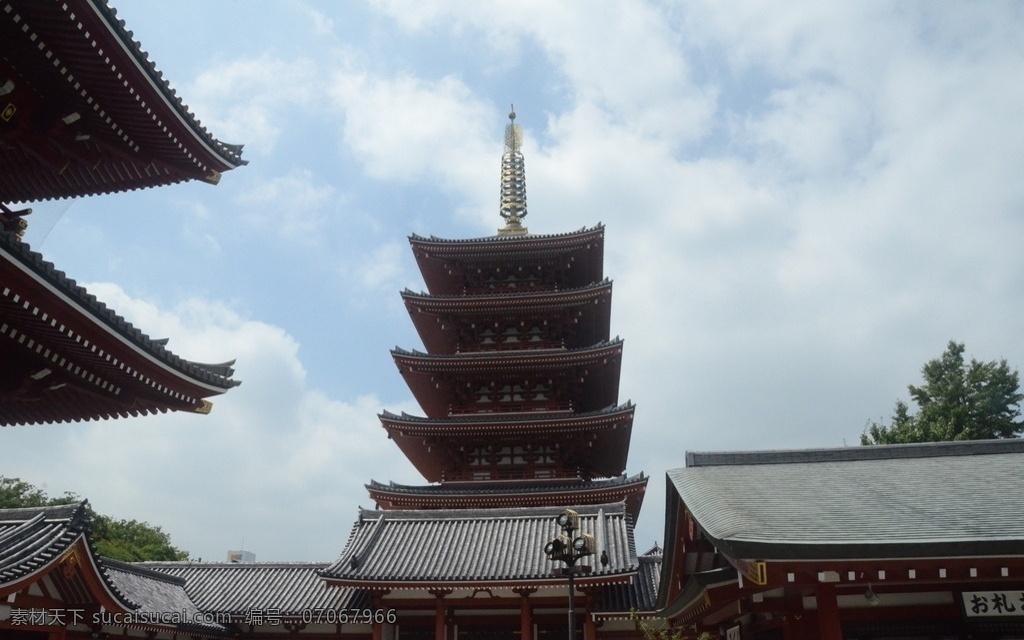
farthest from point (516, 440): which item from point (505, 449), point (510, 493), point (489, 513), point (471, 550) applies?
point (471, 550)

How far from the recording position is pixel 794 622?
966 centimetres

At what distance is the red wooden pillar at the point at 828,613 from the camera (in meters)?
8.40

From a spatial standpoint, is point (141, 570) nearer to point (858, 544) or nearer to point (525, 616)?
point (525, 616)

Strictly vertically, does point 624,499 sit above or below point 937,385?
below

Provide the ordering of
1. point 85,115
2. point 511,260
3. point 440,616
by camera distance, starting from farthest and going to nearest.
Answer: point 511,260 → point 440,616 → point 85,115

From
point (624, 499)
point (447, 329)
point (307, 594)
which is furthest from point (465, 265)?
point (307, 594)

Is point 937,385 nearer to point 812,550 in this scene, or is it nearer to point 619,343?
point 619,343

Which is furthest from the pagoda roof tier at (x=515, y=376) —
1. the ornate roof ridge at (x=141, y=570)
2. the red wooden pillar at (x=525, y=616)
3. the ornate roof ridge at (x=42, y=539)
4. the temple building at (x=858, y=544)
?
the ornate roof ridge at (x=42, y=539)

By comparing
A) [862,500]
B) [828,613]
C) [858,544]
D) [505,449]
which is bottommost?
[828,613]

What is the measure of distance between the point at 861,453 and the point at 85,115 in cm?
1376

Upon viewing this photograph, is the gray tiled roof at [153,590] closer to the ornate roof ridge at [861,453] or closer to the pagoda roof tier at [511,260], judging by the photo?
the pagoda roof tier at [511,260]

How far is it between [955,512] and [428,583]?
1265 centimetres

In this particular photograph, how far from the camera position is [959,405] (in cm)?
3984

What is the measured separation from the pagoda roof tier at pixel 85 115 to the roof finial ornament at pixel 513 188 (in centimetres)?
2147
